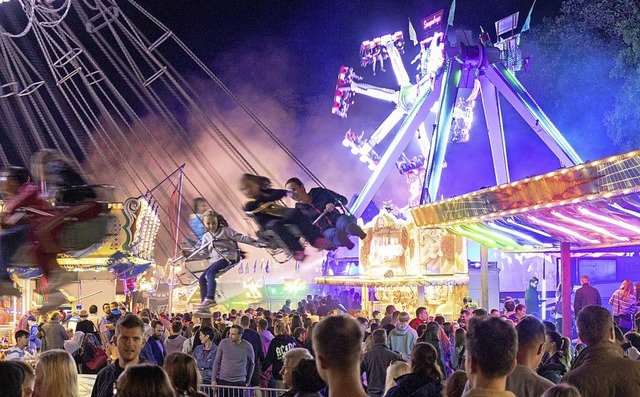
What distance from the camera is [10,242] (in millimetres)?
8227

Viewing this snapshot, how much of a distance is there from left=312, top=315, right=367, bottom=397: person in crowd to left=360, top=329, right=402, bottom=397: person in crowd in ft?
16.1

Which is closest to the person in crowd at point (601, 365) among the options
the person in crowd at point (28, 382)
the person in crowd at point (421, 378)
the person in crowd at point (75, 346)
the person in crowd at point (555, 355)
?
the person in crowd at point (421, 378)

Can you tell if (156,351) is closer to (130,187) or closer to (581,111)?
(581,111)

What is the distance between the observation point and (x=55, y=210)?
807cm

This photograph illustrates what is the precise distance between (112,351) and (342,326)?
10.6 metres

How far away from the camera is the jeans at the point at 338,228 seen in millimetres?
9008

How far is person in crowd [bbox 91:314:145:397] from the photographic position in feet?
18.3

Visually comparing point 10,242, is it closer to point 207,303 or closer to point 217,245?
point 217,245

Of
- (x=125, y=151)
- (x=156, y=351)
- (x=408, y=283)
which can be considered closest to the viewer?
(x=156, y=351)

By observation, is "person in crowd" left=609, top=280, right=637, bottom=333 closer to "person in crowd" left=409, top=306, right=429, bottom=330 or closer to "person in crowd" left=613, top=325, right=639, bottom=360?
"person in crowd" left=409, top=306, right=429, bottom=330

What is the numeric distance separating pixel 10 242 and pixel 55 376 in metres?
3.30

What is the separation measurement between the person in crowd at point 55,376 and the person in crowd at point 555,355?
3.98 m

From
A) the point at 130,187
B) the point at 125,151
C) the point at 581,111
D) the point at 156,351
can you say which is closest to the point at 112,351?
the point at 156,351

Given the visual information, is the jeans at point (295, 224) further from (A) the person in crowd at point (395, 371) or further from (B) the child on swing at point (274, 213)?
(A) the person in crowd at point (395, 371)
